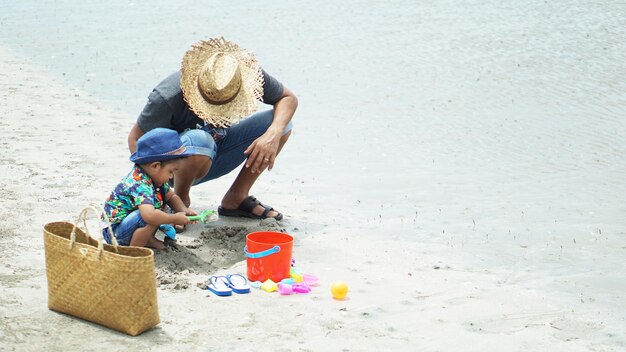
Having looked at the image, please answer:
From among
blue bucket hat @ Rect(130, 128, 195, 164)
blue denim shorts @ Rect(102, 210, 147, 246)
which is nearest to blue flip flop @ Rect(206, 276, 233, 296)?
blue denim shorts @ Rect(102, 210, 147, 246)

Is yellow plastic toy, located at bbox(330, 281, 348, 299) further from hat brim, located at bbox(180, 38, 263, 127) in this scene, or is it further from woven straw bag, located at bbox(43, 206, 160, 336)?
hat brim, located at bbox(180, 38, 263, 127)

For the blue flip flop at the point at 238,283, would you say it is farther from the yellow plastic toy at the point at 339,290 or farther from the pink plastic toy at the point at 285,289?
the yellow plastic toy at the point at 339,290

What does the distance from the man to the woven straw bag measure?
147cm

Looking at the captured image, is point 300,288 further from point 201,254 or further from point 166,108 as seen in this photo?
point 166,108

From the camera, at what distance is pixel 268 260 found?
479 cm

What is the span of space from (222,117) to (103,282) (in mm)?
1898

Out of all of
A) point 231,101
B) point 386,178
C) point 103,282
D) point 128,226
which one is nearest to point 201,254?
point 128,226

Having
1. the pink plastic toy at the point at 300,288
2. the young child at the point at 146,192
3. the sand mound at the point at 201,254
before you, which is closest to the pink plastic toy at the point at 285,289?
the pink plastic toy at the point at 300,288

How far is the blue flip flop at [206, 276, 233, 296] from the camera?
15.2 ft

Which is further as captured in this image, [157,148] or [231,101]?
[231,101]

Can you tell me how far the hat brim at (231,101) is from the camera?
218 inches

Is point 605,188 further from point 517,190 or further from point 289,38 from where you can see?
point 289,38

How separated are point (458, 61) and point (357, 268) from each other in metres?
6.44

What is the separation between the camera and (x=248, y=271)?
4891 millimetres
